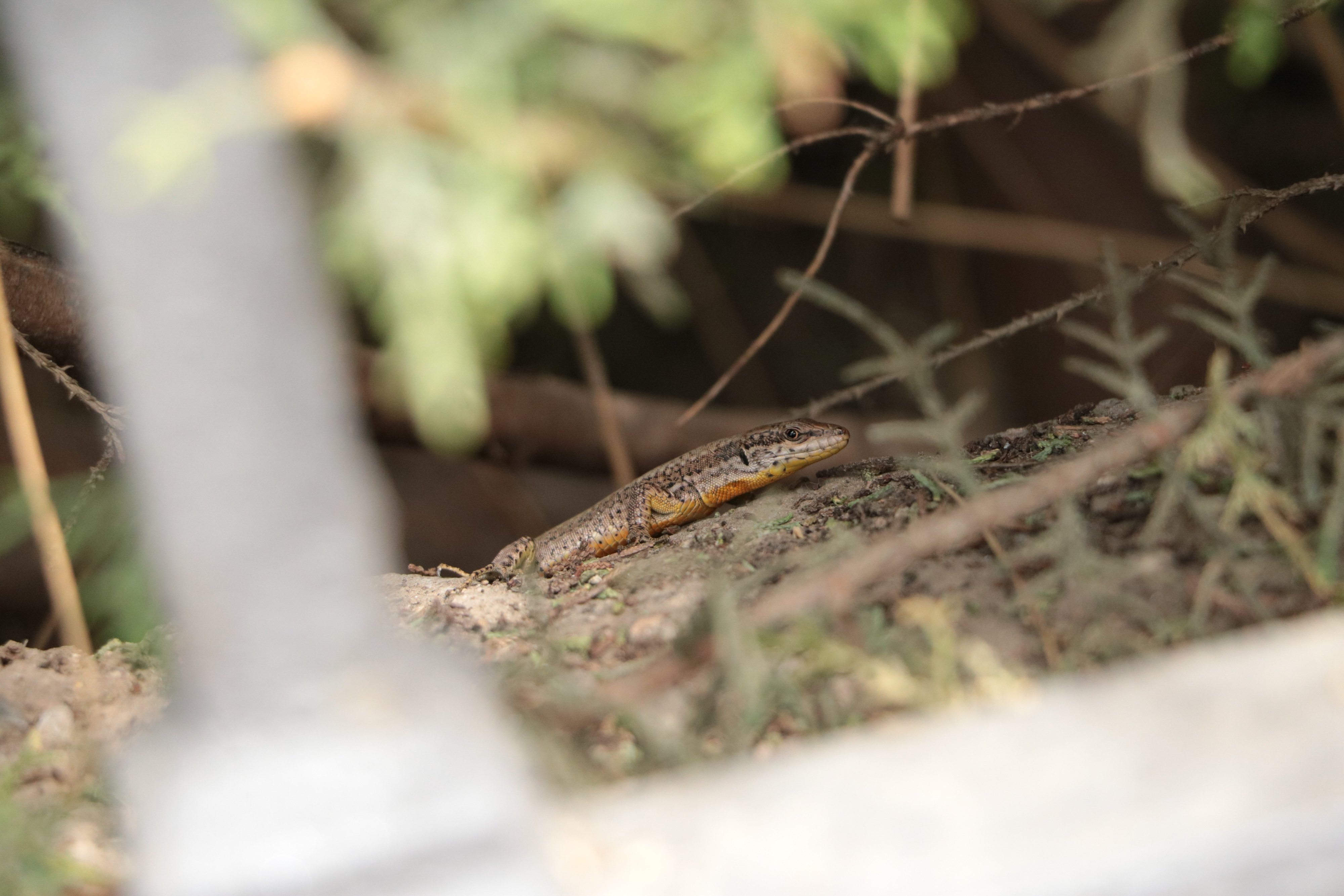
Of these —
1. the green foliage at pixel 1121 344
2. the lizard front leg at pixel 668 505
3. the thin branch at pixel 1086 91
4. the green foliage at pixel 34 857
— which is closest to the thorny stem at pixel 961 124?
the thin branch at pixel 1086 91

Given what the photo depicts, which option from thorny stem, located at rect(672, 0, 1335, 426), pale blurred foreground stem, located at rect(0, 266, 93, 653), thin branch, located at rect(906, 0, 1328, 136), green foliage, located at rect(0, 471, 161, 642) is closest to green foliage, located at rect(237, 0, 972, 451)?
thorny stem, located at rect(672, 0, 1335, 426)

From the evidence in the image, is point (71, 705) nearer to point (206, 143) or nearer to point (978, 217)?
point (206, 143)

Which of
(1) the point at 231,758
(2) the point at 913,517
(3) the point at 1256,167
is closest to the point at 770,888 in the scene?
(1) the point at 231,758

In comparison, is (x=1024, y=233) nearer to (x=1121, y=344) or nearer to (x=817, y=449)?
(x=817, y=449)

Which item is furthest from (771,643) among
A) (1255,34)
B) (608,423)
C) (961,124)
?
(608,423)

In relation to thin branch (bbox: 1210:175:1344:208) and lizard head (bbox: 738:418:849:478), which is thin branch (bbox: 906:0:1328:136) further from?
lizard head (bbox: 738:418:849:478)

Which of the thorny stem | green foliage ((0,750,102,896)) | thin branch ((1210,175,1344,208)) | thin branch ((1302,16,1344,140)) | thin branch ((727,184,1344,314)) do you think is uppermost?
thin branch ((727,184,1344,314))
